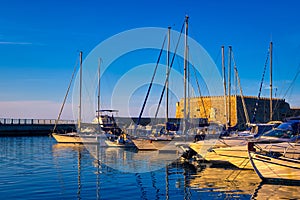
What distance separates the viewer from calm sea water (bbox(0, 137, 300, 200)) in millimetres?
16875

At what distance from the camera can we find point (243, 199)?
16000mm

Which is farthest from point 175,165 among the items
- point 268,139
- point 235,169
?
point 268,139

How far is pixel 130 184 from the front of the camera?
19.7m

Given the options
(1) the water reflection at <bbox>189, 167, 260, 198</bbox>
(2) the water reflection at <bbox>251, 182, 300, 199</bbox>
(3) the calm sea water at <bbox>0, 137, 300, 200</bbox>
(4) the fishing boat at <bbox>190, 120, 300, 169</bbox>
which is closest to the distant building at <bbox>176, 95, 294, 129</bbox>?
(4) the fishing boat at <bbox>190, 120, 300, 169</bbox>

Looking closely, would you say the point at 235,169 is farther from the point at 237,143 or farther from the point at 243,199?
the point at 243,199

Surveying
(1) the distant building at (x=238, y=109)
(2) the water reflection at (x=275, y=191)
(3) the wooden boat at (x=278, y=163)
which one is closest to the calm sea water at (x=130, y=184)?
(2) the water reflection at (x=275, y=191)

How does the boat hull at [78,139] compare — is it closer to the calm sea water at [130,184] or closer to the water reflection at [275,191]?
the calm sea water at [130,184]

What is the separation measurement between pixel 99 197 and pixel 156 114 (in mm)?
27881

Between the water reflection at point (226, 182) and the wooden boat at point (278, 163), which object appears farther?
the wooden boat at point (278, 163)

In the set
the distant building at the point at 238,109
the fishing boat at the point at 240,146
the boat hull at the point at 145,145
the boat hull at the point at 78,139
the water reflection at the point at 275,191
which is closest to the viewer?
the water reflection at the point at 275,191

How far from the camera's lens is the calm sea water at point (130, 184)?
16.9 meters

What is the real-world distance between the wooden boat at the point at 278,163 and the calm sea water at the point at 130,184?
70 cm

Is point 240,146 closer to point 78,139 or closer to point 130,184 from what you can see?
point 130,184

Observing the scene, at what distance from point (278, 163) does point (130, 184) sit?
7.17 m
